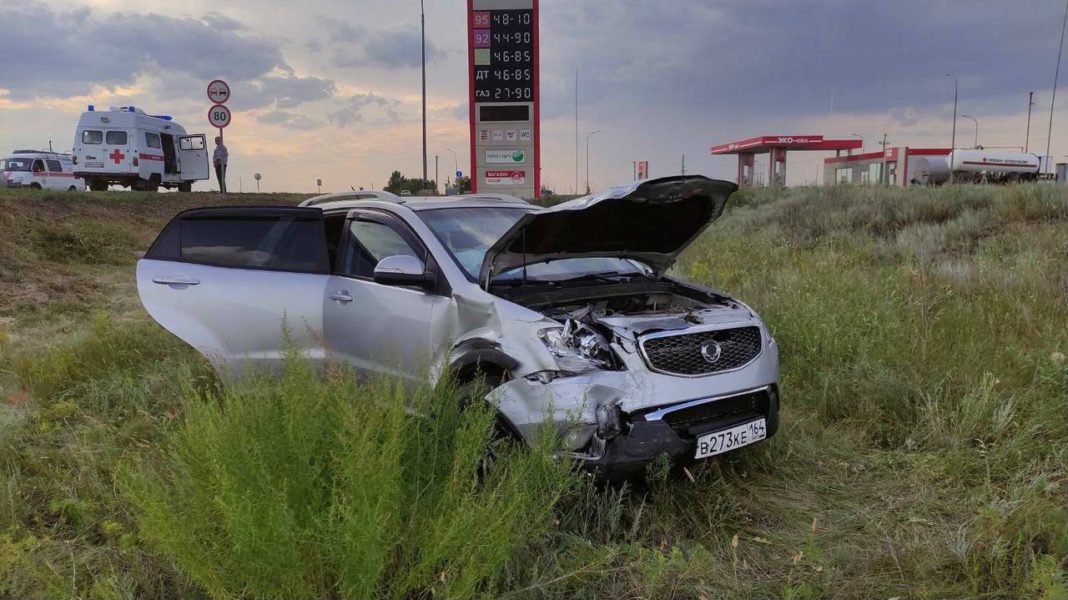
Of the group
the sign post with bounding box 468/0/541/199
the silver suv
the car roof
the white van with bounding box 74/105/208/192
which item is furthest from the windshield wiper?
the white van with bounding box 74/105/208/192

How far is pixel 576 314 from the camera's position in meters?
3.48

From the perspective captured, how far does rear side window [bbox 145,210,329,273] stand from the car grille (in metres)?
2.53

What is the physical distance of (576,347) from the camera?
10.8ft

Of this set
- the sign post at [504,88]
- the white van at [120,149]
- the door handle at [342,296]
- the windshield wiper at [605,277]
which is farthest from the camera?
the white van at [120,149]

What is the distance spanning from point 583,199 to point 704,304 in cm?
103

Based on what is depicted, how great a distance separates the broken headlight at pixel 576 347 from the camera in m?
3.23

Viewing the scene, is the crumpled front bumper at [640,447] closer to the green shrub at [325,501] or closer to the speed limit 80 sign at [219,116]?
the green shrub at [325,501]

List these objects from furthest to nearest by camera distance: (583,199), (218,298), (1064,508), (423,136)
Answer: (423,136), (218,298), (583,199), (1064,508)

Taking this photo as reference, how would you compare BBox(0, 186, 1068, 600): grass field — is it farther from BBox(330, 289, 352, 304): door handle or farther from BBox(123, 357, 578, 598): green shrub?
BBox(330, 289, 352, 304): door handle

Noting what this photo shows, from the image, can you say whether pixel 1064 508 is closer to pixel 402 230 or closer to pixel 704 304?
pixel 704 304

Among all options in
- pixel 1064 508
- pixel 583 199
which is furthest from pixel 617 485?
pixel 1064 508

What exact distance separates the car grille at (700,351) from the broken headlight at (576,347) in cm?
21

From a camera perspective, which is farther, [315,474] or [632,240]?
[632,240]

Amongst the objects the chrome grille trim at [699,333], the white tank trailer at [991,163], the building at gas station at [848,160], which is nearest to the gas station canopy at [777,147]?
the building at gas station at [848,160]
